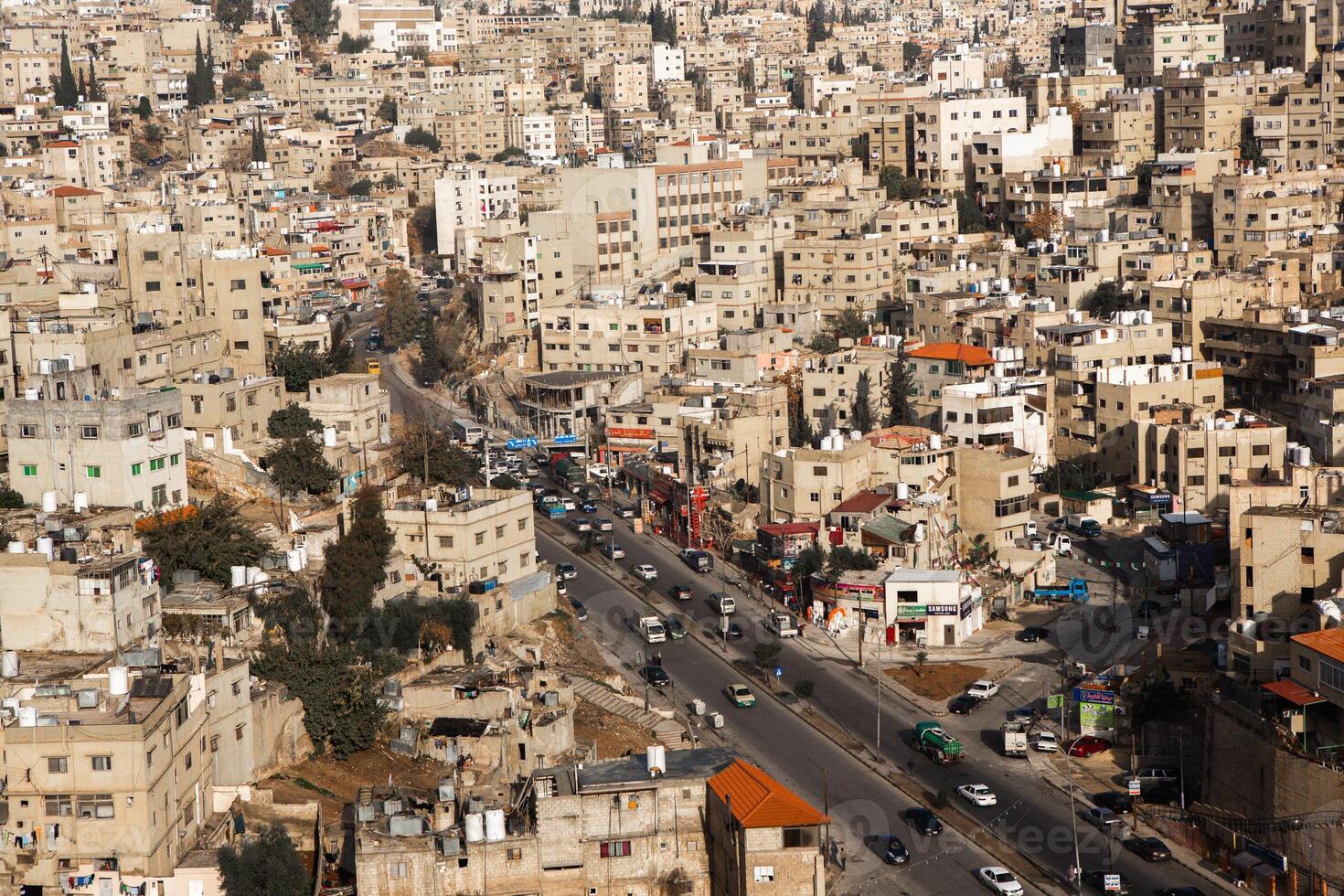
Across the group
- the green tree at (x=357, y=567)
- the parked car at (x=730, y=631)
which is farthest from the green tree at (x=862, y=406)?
the green tree at (x=357, y=567)

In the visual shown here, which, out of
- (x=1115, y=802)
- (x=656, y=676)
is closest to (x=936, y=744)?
(x=1115, y=802)

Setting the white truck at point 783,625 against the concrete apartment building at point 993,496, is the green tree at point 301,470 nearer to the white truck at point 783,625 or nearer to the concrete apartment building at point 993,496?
the white truck at point 783,625

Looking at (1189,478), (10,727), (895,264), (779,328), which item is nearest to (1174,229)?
(895,264)

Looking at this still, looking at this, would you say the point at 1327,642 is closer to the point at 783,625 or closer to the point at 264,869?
the point at 783,625

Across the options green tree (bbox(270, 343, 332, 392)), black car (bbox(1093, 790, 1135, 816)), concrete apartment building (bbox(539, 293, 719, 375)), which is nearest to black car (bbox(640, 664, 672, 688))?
black car (bbox(1093, 790, 1135, 816))

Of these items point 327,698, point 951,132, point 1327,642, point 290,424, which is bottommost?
point 327,698

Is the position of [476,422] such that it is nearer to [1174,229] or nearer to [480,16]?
[1174,229]
